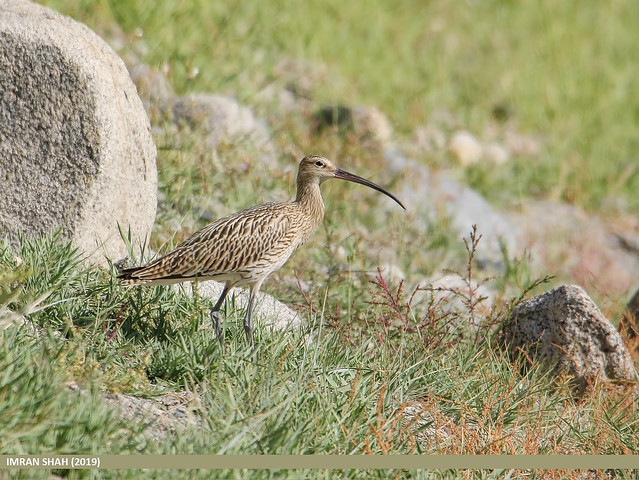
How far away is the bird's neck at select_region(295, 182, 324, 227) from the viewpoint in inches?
272

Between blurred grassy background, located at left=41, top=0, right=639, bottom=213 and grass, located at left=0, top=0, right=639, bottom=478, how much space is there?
38 millimetres

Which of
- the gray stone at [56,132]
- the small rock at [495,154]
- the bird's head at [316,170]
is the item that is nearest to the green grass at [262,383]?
the gray stone at [56,132]

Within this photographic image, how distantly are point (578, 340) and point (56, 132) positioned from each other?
389cm

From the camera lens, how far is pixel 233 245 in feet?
20.4

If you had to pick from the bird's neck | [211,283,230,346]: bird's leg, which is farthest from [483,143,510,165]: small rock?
[211,283,230,346]: bird's leg

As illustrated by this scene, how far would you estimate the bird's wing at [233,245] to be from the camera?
5.98 meters

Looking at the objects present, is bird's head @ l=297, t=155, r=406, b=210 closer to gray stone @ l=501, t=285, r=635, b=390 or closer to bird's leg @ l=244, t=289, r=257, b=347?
bird's leg @ l=244, t=289, r=257, b=347

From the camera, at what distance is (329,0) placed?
1418 cm

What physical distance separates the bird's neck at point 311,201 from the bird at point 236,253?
97mm

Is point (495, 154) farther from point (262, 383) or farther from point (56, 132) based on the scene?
point (262, 383)

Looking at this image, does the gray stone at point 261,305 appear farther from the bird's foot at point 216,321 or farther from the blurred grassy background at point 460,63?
the blurred grassy background at point 460,63

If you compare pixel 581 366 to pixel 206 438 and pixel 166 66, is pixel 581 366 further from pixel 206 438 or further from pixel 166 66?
pixel 166 66

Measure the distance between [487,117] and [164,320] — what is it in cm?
917

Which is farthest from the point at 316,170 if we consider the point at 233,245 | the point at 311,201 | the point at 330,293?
the point at 233,245
